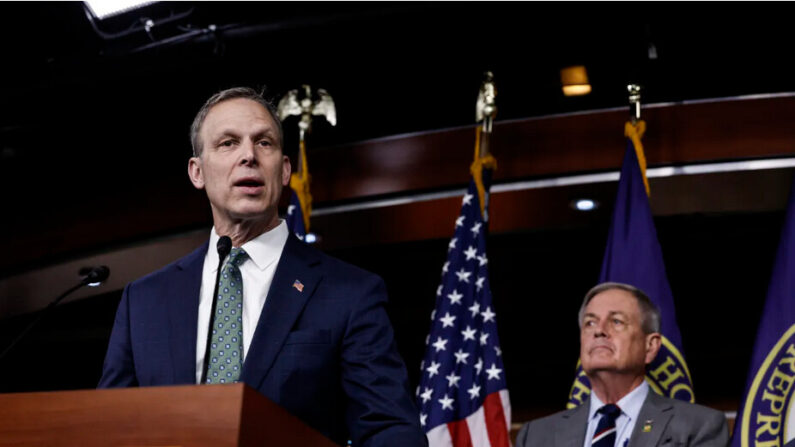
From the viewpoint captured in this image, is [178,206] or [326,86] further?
[178,206]

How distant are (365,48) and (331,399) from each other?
10.2 ft

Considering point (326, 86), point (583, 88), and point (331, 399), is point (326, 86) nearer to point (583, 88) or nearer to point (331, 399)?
point (583, 88)

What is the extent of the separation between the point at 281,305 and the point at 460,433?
226 cm

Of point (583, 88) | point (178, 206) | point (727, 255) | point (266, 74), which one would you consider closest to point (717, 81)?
point (583, 88)

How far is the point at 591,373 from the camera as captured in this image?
11.9 ft

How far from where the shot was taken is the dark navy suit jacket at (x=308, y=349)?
1712 mm

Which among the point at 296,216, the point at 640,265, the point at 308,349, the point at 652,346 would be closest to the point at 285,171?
the point at 308,349

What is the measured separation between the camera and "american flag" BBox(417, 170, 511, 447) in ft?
12.8

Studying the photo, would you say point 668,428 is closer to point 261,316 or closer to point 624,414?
point 624,414

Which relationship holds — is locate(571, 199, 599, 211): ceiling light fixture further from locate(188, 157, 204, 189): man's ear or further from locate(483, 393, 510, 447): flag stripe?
locate(188, 157, 204, 189): man's ear

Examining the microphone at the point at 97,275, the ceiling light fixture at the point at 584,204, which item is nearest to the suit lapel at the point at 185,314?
the microphone at the point at 97,275

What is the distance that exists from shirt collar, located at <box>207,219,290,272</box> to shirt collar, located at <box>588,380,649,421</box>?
1.92 m

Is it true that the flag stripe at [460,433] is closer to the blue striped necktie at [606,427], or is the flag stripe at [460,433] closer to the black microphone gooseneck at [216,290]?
the blue striped necktie at [606,427]

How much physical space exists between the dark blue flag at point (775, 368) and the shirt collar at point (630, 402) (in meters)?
0.37
